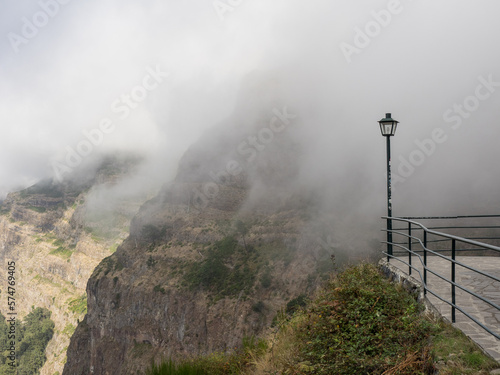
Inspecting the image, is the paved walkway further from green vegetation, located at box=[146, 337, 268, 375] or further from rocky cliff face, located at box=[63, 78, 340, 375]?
rocky cliff face, located at box=[63, 78, 340, 375]

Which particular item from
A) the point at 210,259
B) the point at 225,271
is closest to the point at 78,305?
the point at 210,259

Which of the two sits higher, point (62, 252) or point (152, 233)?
point (152, 233)

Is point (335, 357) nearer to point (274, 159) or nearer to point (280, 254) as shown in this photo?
point (280, 254)

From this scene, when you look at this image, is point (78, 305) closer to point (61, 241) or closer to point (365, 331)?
point (61, 241)

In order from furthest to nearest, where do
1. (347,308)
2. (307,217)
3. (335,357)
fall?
(307,217) → (347,308) → (335,357)

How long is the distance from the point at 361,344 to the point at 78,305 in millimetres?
152411

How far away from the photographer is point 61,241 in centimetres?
17088

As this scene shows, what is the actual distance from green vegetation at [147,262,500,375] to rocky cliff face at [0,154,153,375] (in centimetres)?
13470

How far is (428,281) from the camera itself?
297 inches

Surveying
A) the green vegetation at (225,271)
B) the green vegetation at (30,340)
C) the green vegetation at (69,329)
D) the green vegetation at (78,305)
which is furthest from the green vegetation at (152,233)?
the green vegetation at (69,329)

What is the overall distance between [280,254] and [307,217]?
10147 millimetres

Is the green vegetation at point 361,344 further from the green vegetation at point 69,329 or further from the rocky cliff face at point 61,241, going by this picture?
the green vegetation at point 69,329

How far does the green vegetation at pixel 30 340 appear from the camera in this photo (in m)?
118

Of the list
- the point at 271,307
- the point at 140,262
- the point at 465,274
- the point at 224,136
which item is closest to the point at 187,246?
the point at 140,262
